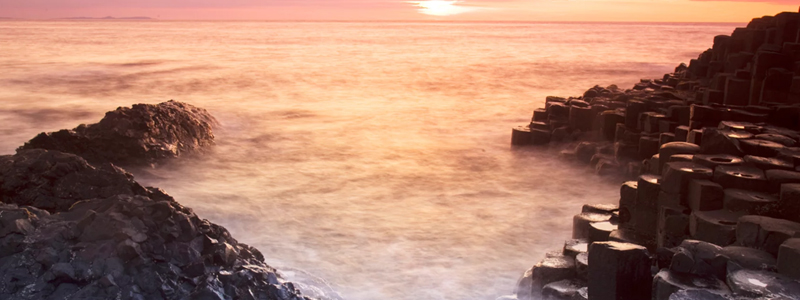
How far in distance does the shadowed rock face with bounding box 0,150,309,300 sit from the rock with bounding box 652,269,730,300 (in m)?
2.41

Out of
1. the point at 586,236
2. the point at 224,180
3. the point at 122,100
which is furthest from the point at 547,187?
the point at 122,100

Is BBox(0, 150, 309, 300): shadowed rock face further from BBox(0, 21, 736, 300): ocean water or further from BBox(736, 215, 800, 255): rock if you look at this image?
BBox(736, 215, 800, 255): rock

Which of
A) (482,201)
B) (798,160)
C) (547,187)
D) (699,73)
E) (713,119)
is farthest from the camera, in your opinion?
(699,73)

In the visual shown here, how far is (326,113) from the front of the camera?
15695 mm

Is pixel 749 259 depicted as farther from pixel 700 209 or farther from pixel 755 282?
pixel 700 209

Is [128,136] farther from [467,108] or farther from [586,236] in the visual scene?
[467,108]

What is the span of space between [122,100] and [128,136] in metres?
9.37

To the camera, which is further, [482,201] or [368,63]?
[368,63]

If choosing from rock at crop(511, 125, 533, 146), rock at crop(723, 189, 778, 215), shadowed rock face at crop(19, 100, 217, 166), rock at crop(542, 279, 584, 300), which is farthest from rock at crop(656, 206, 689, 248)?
shadowed rock face at crop(19, 100, 217, 166)

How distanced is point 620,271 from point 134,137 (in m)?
7.78

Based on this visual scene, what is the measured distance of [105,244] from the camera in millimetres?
3826

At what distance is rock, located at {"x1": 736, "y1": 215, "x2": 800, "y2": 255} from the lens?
4203 mm

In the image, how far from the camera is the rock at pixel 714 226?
15.3ft

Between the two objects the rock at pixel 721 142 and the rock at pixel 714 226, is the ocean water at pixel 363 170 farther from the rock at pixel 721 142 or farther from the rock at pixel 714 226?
the rock at pixel 721 142
